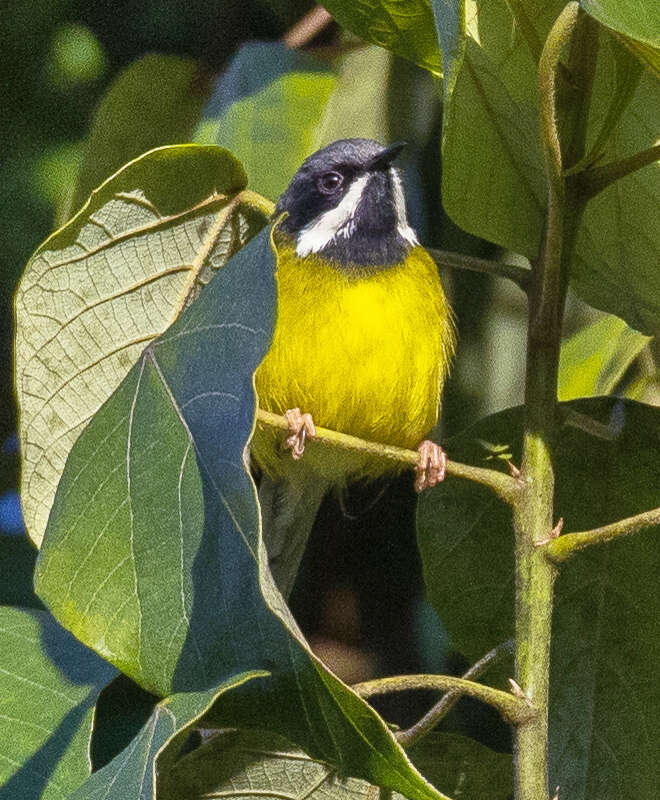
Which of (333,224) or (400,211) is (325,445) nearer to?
(333,224)

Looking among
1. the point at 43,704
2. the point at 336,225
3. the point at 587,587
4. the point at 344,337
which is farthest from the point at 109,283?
the point at 587,587

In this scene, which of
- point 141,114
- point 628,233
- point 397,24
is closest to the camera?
point 397,24

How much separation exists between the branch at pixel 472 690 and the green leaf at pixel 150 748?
0.67 feet

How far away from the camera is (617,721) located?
1942 mm

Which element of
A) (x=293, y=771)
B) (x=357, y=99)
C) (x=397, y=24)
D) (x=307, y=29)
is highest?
(x=307, y=29)

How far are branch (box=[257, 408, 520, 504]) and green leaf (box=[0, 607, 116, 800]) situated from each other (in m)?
0.41

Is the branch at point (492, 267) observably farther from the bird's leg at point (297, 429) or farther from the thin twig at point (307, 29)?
the thin twig at point (307, 29)

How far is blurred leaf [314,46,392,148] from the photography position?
268cm

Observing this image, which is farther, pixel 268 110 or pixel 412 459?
pixel 268 110

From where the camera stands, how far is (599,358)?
2.68 metres

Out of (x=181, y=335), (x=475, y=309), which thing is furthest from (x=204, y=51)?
(x=181, y=335)

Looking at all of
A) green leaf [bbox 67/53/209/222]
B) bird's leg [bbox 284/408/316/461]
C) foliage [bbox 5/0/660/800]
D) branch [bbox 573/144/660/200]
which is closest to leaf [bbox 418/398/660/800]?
foliage [bbox 5/0/660/800]

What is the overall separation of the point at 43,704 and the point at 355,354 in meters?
0.91

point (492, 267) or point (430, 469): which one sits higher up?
point (492, 267)
